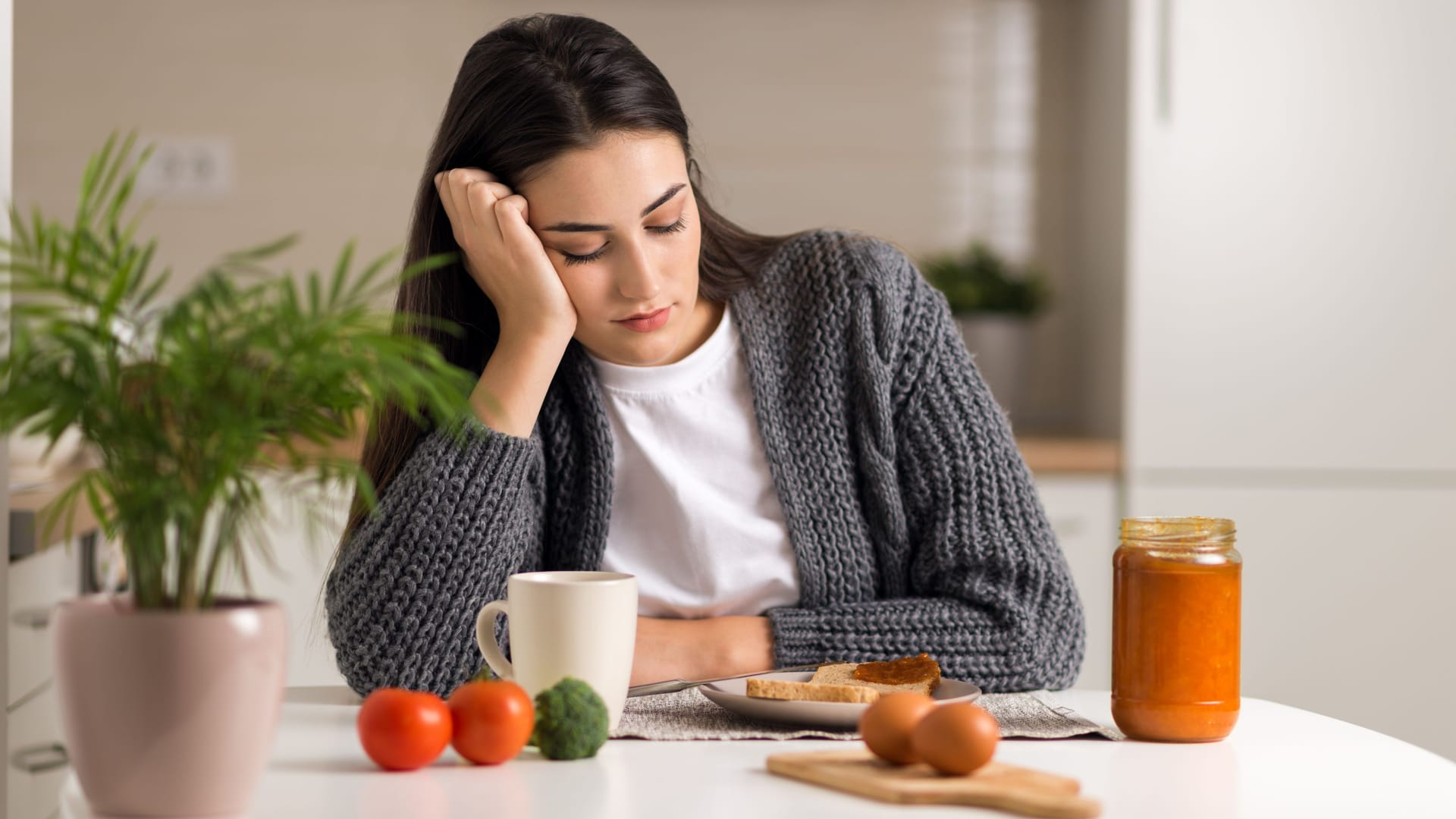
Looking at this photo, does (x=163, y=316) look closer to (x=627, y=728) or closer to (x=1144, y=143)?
(x=627, y=728)

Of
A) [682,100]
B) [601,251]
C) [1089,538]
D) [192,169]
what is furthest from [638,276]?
[192,169]

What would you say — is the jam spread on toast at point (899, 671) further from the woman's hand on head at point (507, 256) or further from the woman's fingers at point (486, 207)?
the woman's fingers at point (486, 207)

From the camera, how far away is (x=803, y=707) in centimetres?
91

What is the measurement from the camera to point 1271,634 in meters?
2.54

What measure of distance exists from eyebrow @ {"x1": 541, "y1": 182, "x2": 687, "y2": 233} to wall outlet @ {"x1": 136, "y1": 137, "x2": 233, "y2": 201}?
1.93m

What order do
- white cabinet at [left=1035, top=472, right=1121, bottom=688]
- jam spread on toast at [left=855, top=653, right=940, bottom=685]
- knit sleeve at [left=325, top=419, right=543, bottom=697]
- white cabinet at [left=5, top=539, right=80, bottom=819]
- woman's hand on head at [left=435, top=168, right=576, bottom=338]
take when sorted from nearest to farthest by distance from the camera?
jam spread on toast at [left=855, top=653, right=940, bottom=685] < knit sleeve at [left=325, top=419, right=543, bottom=697] < woman's hand on head at [left=435, top=168, right=576, bottom=338] < white cabinet at [left=5, top=539, right=80, bottom=819] < white cabinet at [left=1035, top=472, right=1121, bottom=688]

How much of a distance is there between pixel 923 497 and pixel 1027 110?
1.93m

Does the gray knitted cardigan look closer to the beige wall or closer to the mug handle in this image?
the mug handle

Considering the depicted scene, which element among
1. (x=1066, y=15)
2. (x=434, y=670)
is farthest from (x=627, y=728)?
(x=1066, y=15)

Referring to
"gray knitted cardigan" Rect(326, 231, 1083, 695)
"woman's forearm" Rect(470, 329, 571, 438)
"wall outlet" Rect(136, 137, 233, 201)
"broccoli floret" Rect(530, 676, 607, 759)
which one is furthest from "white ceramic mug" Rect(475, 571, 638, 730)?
"wall outlet" Rect(136, 137, 233, 201)

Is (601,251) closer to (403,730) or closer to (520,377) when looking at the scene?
(520,377)

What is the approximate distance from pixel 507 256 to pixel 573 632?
1.69 ft

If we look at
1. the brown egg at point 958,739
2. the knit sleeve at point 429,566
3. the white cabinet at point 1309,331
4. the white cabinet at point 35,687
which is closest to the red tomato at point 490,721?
the brown egg at point 958,739

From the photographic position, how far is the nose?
1.27 m
